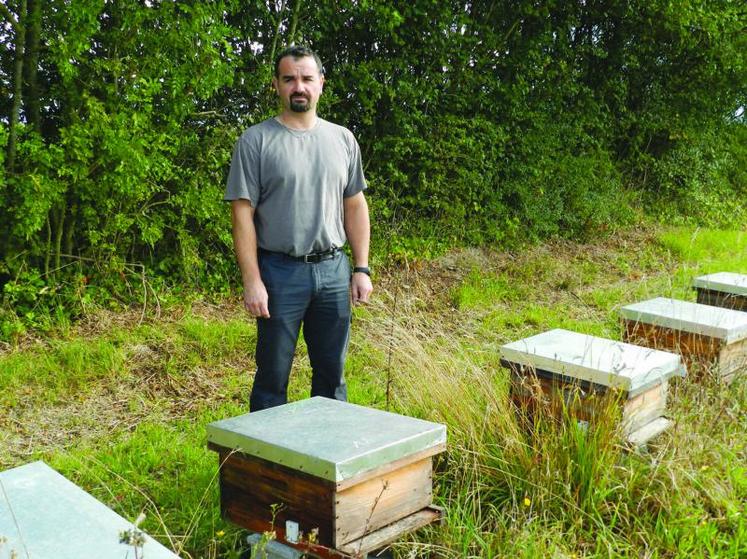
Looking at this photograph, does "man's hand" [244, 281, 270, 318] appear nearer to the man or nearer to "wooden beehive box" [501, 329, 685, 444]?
the man

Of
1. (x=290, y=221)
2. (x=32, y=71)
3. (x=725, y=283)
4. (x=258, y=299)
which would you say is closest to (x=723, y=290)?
(x=725, y=283)

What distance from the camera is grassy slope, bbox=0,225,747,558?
119 inches

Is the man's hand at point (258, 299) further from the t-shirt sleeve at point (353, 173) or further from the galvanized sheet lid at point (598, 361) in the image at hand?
the galvanized sheet lid at point (598, 361)

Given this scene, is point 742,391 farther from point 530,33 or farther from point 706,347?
point 530,33

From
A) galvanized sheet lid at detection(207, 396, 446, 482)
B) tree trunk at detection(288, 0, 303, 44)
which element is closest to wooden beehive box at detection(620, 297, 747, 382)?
galvanized sheet lid at detection(207, 396, 446, 482)

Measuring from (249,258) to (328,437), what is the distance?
1.17 meters

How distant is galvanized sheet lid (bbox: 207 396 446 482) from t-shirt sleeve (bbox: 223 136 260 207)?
1040mm

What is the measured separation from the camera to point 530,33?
9523mm

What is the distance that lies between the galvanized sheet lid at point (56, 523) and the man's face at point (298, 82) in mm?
1959

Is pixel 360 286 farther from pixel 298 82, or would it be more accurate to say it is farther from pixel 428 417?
pixel 298 82

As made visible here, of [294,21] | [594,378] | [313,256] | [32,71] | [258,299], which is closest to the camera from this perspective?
[594,378]

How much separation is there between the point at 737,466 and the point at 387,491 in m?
1.85

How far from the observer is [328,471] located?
235 cm

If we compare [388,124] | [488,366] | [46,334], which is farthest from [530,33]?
[46,334]
